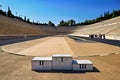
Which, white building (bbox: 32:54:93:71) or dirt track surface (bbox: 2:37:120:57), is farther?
dirt track surface (bbox: 2:37:120:57)

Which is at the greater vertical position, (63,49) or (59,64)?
(63,49)

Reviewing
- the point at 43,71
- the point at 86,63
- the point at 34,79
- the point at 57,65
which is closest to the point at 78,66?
the point at 86,63

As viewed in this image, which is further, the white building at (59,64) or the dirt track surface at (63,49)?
the dirt track surface at (63,49)

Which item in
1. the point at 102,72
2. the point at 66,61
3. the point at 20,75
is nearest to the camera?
the point at 20,75

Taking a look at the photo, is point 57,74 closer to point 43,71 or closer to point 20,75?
point 43,71

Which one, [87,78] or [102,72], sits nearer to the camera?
[87,78]

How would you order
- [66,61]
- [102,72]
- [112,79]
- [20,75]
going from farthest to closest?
[66,61] < [102,72] < [20,75] < [112,79]

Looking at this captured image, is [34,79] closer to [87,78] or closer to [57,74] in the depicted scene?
[57,74]

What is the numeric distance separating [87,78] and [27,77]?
292 centimetres

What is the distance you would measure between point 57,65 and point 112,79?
11.7 ft

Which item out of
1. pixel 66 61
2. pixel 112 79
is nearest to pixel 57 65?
pixel 66 61

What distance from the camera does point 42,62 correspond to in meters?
11.9

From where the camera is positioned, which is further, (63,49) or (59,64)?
(63,49)

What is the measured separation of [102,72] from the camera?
36.5 ft
